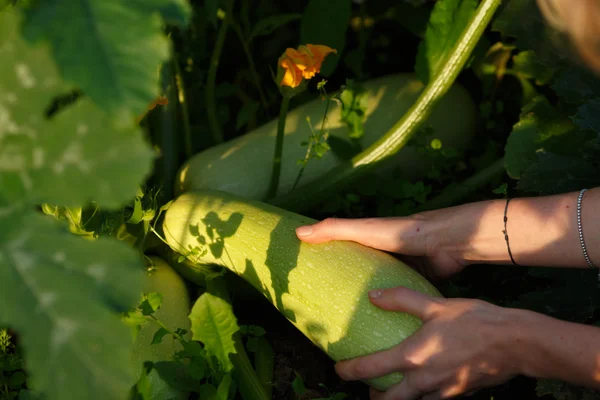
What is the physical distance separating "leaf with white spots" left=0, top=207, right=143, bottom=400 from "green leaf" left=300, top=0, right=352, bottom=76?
4.08 feet

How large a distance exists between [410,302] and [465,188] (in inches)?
25.0

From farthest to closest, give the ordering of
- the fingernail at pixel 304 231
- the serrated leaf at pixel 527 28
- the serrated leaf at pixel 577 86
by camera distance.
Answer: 1. the serrated leaf at pixel 527 28
2. the serrated leaf at pixel 577 86
3. the fingernail at pixel 304 231

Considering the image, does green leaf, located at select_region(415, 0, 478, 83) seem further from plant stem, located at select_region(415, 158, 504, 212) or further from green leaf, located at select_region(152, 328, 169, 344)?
green leaf, located at select_region(152, 328, 169, 344)

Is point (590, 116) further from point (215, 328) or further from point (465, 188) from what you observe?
point (215, 328)

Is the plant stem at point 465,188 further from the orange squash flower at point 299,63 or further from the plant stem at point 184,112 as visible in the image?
the plant stem at point 184,112

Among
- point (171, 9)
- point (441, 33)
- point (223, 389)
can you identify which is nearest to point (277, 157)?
point (441, 33)

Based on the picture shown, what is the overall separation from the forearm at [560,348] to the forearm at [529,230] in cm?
20

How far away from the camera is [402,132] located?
168 centimetres

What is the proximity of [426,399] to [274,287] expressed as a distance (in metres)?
0.37

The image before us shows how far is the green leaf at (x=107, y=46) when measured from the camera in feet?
2.06

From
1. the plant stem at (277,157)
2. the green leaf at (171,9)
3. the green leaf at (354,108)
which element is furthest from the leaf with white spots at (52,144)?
the green leaf at (354,108)

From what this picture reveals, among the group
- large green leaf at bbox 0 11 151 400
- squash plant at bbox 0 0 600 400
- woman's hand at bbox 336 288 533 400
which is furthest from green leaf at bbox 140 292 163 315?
large green leaf at bbox 0 11 151 400

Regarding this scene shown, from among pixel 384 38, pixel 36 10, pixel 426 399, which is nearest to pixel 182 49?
pixel 384 38

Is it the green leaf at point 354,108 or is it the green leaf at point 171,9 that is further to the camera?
the green leaf at point 354,108
